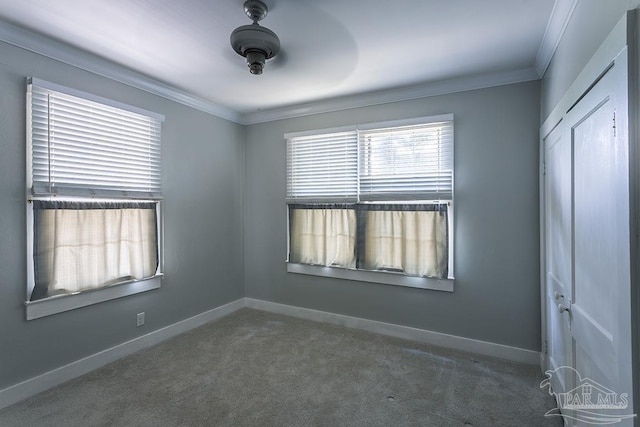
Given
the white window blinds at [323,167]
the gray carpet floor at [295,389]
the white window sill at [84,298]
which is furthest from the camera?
the white window blinds at [323,167]

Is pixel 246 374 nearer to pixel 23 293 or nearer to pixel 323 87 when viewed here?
pixel 23 293

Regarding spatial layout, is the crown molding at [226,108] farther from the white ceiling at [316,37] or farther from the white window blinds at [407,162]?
the white window blinds at [407,162]

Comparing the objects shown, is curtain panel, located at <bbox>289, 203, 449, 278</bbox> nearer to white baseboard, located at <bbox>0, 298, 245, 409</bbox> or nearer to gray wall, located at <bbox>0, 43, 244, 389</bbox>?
gray wall, located at <bbox>0, 43, 244, 389</bbox>

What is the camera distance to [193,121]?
3561 millimetres

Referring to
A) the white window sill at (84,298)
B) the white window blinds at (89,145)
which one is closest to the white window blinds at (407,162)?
the white window blinds at (89,145)

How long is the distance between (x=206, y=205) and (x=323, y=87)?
6.41 ft

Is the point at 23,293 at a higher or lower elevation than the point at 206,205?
lower

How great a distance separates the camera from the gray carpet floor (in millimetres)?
2045

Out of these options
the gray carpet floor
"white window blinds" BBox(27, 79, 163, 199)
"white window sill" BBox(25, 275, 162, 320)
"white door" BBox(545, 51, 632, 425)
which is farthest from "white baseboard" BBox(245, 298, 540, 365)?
"white window blinds" BBox(27, 79, 163, 199)

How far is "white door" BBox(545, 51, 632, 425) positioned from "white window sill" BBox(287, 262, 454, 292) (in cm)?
104

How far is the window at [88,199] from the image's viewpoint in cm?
229

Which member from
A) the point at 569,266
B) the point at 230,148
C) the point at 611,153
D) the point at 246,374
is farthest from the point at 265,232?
the point at 611,153

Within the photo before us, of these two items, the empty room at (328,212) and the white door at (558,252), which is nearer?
the empty room at (328,212)

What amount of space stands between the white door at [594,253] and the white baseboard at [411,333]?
0.61 m
